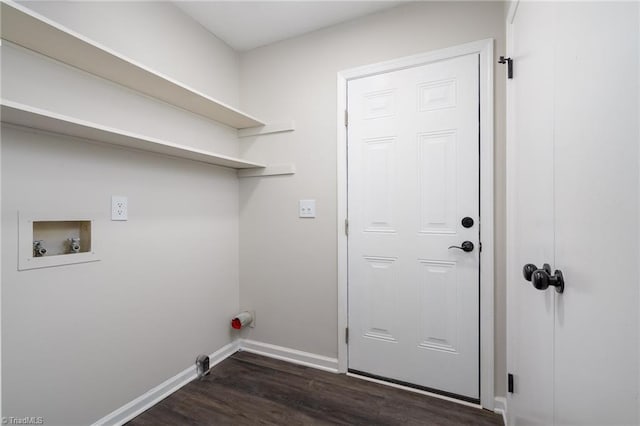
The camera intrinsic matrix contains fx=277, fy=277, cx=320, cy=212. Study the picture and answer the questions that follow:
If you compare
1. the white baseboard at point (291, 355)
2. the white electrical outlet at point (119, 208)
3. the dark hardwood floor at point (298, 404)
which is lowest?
the dark hardwood floor at point (298, 404)

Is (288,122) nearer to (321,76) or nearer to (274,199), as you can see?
(321,76)

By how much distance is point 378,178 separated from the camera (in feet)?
6.38

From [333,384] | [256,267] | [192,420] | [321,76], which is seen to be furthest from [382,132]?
[192,420]

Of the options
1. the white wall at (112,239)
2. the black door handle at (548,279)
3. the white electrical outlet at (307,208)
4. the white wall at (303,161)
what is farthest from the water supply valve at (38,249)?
the black door handle at (548,279)

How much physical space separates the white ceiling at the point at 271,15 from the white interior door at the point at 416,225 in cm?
47

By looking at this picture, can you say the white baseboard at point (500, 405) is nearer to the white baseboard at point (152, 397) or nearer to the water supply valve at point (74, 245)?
the white baseboard at point (152, 397)

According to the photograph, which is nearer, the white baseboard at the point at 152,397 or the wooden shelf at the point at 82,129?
the wooden shelf at the point at 82,129

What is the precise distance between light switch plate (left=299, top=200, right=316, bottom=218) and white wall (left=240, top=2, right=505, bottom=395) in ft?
0.13

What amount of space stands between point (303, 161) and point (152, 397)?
186 cm

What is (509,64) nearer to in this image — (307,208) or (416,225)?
(416,225)

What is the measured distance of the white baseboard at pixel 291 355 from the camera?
2.09 metres

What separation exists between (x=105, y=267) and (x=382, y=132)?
186cm

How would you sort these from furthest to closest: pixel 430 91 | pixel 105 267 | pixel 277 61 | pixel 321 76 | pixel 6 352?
1. pixel 277 61
2. pixel 321 76
3. pixel 430 91
4. pixel 105 267
5. pixel 6 352

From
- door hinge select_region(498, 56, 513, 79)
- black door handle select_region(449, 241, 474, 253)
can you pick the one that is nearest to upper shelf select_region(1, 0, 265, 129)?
door hinge select_region(498, 56, 513, 79)
